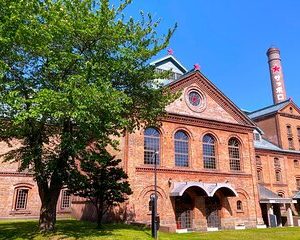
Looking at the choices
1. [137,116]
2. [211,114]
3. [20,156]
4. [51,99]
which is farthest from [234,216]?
[51,99]

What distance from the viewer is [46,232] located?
17.0 metres

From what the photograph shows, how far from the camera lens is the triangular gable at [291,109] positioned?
45.3 m

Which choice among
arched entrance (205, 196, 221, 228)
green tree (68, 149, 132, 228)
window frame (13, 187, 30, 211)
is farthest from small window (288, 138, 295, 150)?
window frame (13, 187, 30, 211)

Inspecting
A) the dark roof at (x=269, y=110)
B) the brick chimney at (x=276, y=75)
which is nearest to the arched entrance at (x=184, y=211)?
the dark roof at (x=269, y=110)

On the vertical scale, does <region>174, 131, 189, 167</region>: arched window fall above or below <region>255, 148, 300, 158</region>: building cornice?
below

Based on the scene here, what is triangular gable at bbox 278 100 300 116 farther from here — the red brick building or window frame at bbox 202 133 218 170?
window frame at bbox 202 133 218 170

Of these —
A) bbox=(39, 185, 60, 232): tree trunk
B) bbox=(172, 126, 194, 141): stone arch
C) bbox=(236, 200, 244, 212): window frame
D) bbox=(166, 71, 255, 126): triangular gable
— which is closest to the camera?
bbox=(39, 185, 60, 232): tree trunk

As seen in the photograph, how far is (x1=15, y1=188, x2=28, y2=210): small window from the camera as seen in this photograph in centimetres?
3184

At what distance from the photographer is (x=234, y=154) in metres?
30.5

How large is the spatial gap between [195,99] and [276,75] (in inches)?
1343

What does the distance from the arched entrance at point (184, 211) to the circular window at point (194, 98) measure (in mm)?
8394

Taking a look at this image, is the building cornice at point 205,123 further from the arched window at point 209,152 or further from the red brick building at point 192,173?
the arched window at point 209,152

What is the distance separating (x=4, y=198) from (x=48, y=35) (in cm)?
2347

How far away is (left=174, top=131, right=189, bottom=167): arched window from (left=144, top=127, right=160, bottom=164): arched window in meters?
1.94
